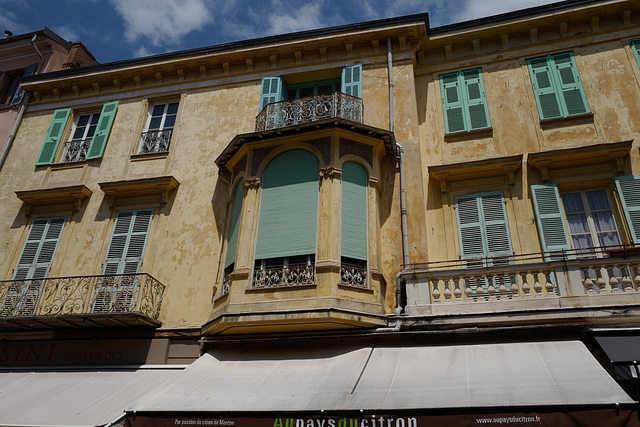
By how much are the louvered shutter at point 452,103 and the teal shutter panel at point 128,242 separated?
7737 millimetres

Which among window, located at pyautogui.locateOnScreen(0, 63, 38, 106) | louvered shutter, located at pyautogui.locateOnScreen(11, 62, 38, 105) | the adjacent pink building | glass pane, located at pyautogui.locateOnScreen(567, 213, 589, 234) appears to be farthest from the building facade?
the adjacent pink building

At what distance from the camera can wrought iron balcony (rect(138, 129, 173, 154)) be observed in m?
12.6

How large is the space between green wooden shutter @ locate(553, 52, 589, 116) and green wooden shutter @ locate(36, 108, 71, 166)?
44.1 ft

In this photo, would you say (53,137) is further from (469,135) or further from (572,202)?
(572,202)

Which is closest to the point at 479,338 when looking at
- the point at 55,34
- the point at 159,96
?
the point at 159,96

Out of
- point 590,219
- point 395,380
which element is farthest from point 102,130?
point 590,219

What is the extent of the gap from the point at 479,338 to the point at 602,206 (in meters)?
4.09

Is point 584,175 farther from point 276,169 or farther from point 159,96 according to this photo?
point 159,96

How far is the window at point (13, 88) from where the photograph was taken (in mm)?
14688

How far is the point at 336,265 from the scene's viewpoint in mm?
8820

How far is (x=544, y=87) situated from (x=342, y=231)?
6071 millimetres

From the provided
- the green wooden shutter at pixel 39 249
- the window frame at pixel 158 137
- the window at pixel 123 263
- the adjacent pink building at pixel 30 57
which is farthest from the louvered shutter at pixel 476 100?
the adjacent pink building at pixel 30 57

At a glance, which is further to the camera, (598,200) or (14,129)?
(14,129)

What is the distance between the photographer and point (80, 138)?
44.5ft
